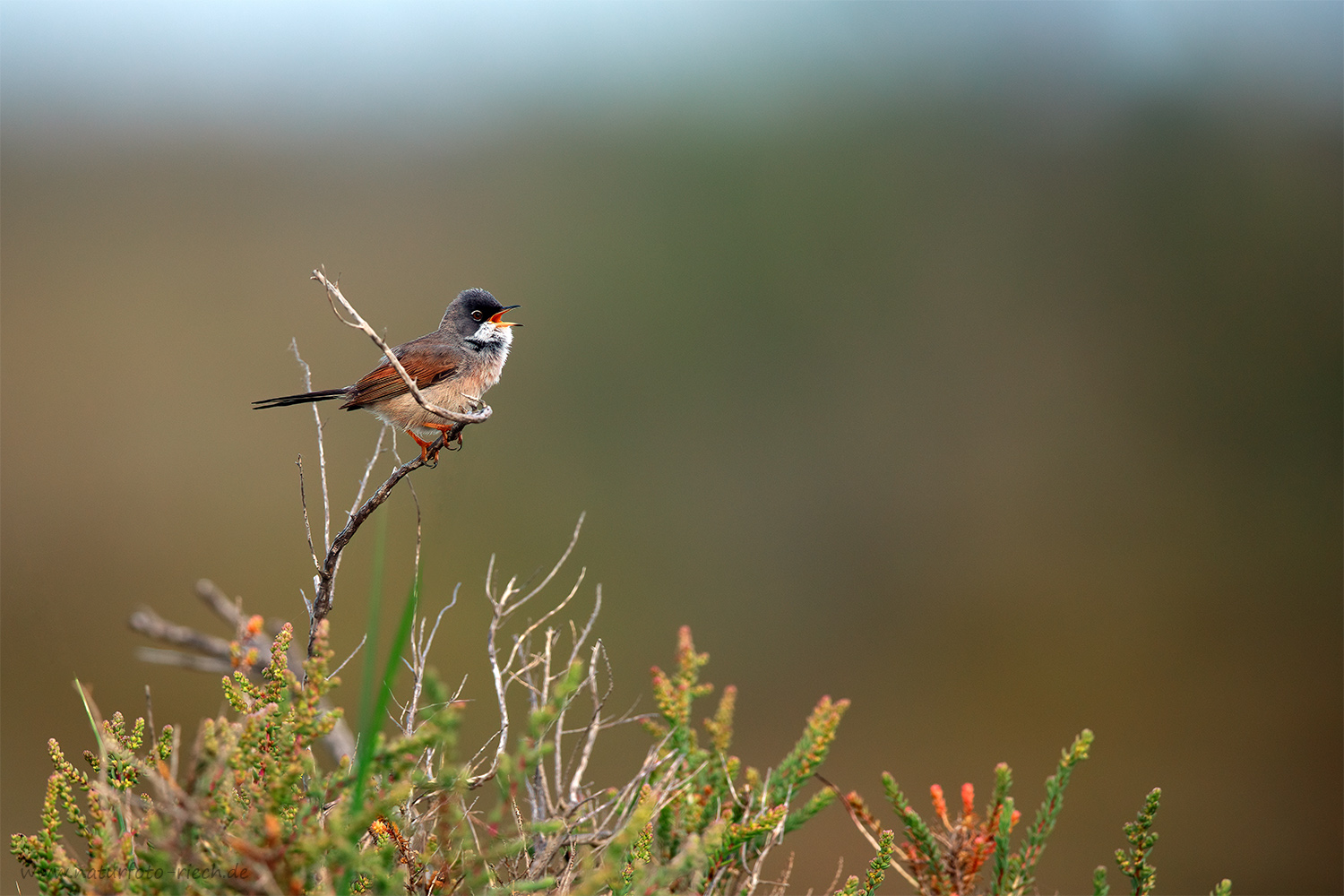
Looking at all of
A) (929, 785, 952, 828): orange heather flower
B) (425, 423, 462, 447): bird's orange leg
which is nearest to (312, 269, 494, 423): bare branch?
(425, 423, 462, 447): bird's orange leg

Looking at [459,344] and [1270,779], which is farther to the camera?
[1270,779]

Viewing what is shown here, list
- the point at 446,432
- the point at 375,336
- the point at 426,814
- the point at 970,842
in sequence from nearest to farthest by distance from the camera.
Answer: the point at 426,814
the point at 375,336
the point at 970,842
the point at 446,432

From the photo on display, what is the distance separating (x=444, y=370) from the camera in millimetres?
4750

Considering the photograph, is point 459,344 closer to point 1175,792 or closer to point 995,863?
point 995,863

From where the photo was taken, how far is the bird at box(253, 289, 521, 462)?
13.9 feet

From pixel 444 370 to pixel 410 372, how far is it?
0.18 m

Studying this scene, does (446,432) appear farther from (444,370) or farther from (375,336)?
(375,336)

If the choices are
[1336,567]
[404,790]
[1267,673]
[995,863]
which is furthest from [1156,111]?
[404,790]

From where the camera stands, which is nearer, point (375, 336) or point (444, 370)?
point (375, 336)

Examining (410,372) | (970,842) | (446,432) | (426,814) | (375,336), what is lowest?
(426,814)

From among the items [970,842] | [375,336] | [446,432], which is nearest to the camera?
[375,336]

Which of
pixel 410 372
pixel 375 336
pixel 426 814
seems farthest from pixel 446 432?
pixel 426 814

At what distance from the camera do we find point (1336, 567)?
1338cm

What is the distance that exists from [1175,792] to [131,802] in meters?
13.6
